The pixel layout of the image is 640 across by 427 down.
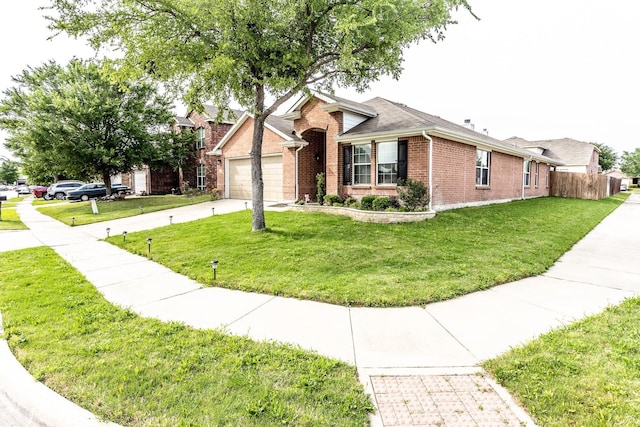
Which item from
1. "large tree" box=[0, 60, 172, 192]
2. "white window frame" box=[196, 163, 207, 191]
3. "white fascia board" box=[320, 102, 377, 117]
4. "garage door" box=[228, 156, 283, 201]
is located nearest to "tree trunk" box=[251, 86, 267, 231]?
"white fascia board" box=[320, 102, 377, 117]

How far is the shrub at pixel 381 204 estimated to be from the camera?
1154 centimetres

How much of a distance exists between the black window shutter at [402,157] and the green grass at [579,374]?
888cm

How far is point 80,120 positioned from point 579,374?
24310 mm

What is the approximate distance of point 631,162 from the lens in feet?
227

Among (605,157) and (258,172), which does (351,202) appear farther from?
(605,157)

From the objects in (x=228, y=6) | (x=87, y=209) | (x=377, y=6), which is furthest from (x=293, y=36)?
(x=87, y=209)

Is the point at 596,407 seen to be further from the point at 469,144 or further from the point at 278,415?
the point at 469,144

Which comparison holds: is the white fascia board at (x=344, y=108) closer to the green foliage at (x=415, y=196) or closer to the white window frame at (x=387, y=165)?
the white window frame at (x=387, y=165)

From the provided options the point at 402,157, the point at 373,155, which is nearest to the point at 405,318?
the point at 402,157

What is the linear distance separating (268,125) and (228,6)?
30.2ft

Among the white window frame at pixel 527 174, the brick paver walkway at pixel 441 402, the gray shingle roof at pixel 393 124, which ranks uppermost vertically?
the gray shingle roof at pixel 393 124

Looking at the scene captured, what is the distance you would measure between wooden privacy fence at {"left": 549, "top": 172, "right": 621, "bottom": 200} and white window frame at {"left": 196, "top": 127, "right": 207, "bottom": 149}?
27.1m

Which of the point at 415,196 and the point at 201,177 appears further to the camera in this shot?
the point at 201,177

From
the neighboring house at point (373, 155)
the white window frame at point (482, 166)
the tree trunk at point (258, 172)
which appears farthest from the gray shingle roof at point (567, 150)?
the tree trunk at point (258, 172)
